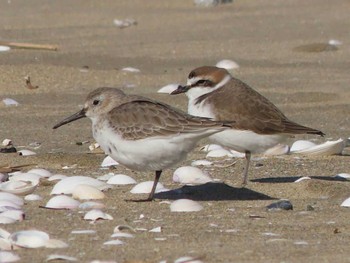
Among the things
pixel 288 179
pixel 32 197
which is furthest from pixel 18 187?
pixel 288 179

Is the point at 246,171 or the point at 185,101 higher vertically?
the point at 246,171

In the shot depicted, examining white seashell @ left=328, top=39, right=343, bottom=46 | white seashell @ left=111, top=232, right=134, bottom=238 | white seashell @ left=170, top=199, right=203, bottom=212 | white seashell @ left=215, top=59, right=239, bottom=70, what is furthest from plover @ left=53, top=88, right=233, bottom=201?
white seashell @ left=328, top=39, right=343, bottom=46

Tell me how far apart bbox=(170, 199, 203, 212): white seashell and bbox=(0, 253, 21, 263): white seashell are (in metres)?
1.29

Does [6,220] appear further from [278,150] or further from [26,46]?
[26,46]

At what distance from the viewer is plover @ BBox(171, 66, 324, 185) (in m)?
6.96

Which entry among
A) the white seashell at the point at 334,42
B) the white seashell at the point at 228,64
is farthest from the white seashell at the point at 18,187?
the white seashell at the point at 334,42

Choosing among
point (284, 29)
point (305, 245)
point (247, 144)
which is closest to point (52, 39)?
point (284, 29)

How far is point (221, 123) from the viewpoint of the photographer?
6152 mm

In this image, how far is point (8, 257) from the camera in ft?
15.5

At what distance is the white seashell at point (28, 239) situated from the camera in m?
4.93

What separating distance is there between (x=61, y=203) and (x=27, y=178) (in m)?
0.81

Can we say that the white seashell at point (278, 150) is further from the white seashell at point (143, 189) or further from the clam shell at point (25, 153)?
the clam shell at point (25, 153)

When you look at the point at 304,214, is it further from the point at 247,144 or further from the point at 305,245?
the point at 247,144

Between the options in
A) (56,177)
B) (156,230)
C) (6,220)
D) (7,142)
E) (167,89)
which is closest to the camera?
(156,230)
